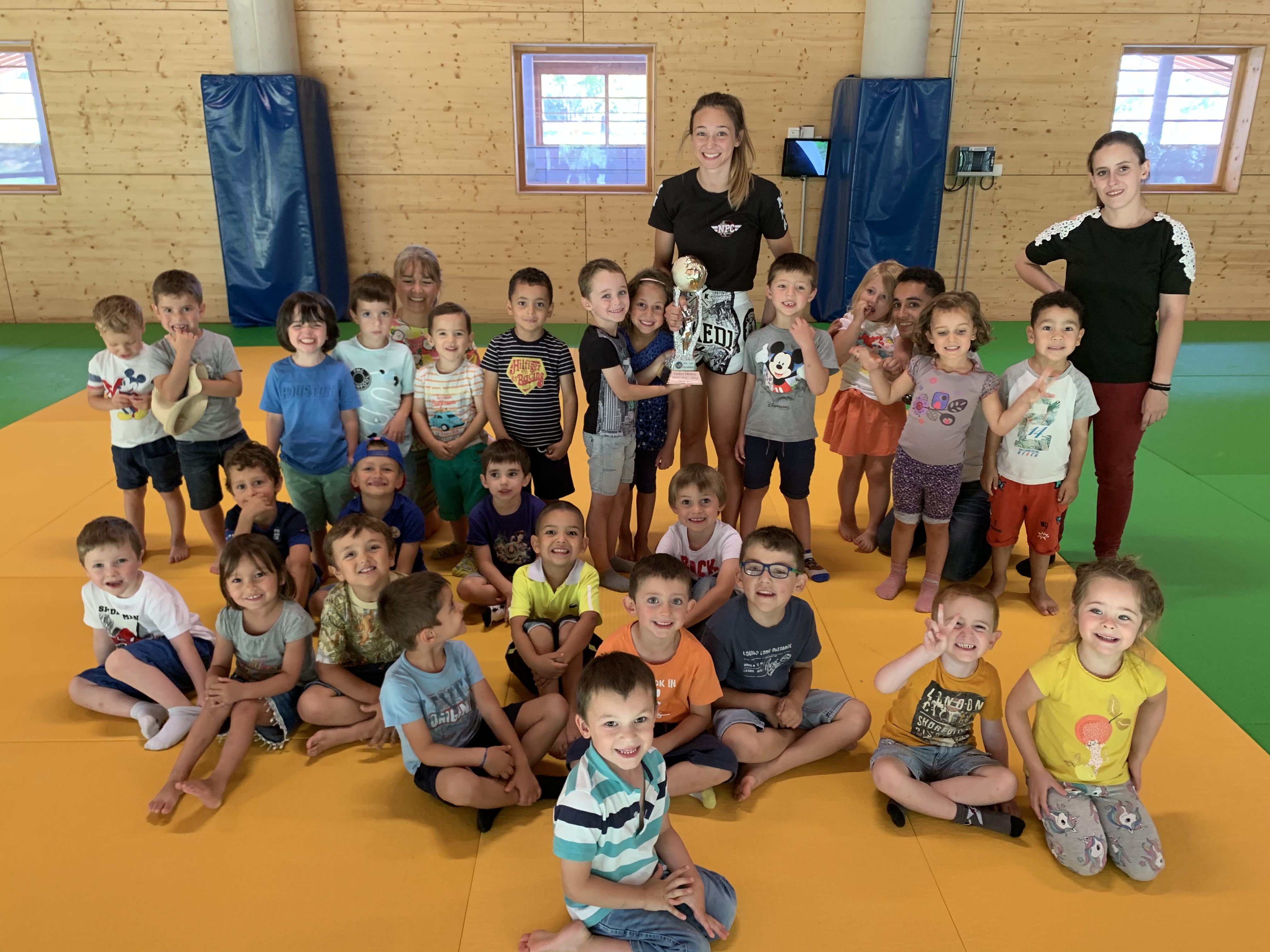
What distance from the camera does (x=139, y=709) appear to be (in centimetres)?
362

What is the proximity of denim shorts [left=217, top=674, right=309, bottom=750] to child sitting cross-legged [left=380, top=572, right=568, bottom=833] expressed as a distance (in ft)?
1.89

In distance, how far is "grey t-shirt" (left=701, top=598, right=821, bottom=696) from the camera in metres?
3.42

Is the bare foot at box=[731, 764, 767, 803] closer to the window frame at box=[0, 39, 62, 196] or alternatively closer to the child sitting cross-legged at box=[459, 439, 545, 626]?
the child sitting cross-legged at box=[459, 439, 545, 626]

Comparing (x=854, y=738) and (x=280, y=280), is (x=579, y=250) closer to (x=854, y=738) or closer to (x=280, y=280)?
(x=280, y=280)

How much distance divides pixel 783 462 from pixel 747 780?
1.95 m

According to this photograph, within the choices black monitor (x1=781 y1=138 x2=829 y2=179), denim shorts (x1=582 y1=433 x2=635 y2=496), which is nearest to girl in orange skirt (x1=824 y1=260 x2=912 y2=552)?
denim shorts (x1=582 y1=433 x2=635 y2=496)

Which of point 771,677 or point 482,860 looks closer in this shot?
point 482,860

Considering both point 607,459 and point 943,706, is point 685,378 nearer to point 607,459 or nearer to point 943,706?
point 607,459

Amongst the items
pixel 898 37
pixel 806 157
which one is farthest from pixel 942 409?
pixel 898 37

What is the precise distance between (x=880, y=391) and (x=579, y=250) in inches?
274

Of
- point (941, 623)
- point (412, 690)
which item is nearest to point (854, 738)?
point (941, 623)

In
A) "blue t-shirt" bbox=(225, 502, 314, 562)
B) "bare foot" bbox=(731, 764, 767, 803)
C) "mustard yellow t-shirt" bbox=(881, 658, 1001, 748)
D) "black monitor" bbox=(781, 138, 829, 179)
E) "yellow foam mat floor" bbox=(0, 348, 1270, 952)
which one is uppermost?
"black monitor" bbox=(781, 138, 829, 179)

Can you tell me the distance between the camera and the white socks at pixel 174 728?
11.5 ft

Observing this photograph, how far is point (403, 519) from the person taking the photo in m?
4.51
